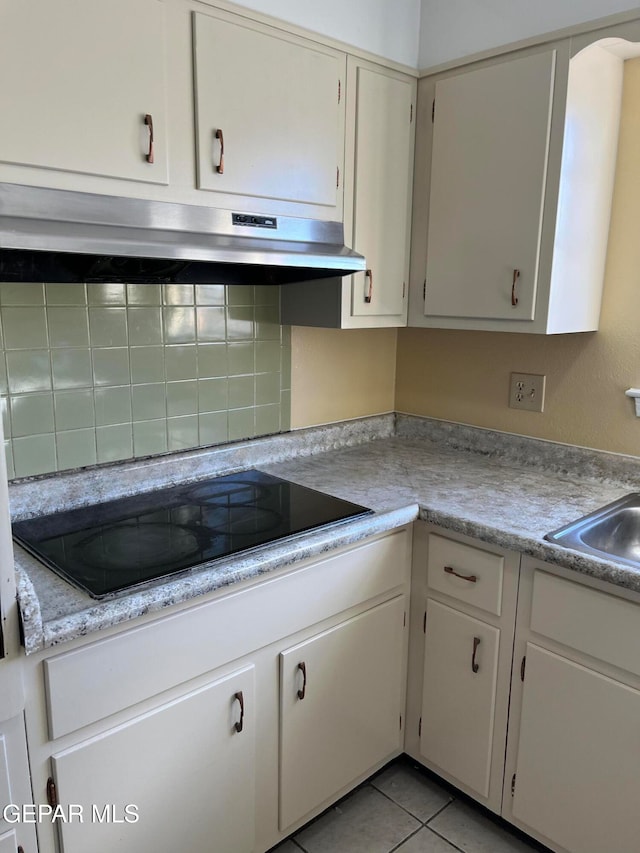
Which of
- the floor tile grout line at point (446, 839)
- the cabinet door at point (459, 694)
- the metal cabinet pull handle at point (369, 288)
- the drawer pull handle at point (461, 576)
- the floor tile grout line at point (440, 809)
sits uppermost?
the metal cabinet pull handle at point (369, 288)

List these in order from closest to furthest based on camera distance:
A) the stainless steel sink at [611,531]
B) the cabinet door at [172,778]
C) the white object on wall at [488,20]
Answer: the cabinet door at [172,778] → the stainless steel sink at [611,531] → the white object on wall at [488,20]

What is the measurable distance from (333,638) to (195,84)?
4.37ft

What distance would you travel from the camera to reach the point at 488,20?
181 centimetres

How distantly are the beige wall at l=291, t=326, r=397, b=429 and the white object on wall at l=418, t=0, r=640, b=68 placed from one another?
0.88 meters

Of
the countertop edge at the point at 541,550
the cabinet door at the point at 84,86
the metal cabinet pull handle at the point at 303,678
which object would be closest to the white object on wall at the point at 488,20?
the cabinet door at the point at 84,86

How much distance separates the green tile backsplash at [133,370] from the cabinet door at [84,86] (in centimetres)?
37

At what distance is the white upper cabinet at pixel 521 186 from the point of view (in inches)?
65.9

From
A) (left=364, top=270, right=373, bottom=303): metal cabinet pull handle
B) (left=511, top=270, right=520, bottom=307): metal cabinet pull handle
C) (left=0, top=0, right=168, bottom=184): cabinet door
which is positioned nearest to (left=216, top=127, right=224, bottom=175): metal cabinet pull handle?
(left=0, top=0, right=168, bottom=184): cabinet door

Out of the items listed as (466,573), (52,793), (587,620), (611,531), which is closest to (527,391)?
(611,531)

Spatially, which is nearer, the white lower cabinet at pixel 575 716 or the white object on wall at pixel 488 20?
the white lower cabinet at pixel 575 716

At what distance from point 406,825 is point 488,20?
7.29 feet

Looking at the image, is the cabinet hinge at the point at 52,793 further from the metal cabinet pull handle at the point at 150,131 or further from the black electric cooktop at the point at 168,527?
the metal cabinet pull handle at the point at 150,131

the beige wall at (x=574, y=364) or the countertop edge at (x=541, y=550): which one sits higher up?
the beige wall at (x=574, y=364)

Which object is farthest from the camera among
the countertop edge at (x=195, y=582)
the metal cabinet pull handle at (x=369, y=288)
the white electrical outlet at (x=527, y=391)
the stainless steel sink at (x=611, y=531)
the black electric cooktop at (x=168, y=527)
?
the white electrical outlet at (x=527, y=391)
